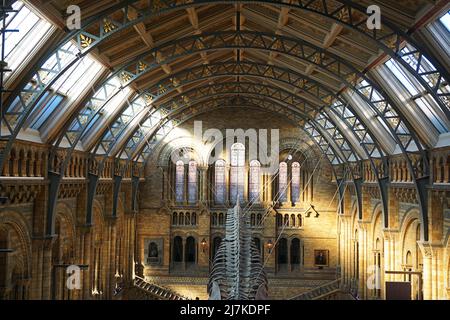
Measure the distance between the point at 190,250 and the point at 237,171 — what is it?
23.1ft

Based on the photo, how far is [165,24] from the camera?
18.0 meters

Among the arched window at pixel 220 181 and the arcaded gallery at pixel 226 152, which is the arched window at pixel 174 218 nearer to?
the arcaded gallery at pixel 226 152

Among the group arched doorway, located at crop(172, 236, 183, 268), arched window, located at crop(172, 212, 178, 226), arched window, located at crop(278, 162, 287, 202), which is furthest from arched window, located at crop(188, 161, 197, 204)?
arched window, located at crop(278, 162, 287, 202)

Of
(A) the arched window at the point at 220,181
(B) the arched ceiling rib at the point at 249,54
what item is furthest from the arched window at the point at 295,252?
(B) the arched ceiling rib at the point at 249,54

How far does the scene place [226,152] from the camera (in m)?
38.7

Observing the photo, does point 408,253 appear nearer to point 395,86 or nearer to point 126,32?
point 395,86

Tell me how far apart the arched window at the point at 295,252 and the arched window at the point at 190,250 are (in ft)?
24.6

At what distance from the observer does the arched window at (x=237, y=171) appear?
127 ft

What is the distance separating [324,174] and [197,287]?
41.4 ft

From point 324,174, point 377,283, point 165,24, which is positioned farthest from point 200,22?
point 324,174

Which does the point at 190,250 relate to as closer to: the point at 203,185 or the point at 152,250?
the point at 152,250

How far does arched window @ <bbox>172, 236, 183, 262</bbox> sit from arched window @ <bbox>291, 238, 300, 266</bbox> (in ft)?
27.9

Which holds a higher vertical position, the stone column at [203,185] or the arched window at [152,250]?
the stone column at [203,185]

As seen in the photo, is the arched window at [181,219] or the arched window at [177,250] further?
the arched window at [177,250]
